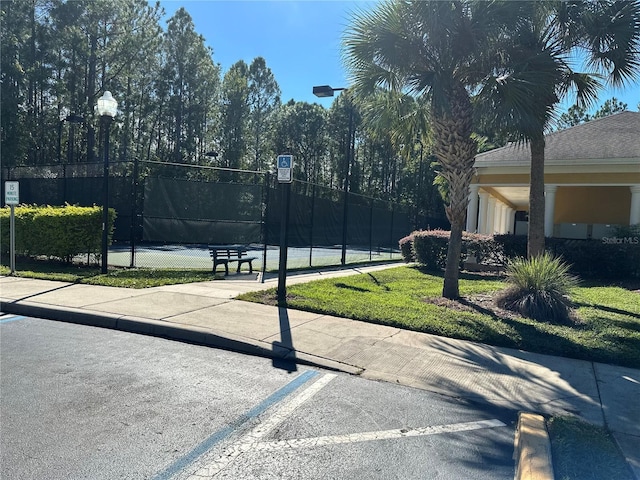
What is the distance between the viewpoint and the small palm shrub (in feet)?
25.3

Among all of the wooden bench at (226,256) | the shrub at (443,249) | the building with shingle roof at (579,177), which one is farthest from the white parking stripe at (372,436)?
the building with shingle roof at (579,177)

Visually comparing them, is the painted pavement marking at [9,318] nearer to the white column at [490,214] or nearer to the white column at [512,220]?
the white column at [490,214]

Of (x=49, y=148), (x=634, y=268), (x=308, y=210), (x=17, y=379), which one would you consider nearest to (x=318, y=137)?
(x=49, y=148)

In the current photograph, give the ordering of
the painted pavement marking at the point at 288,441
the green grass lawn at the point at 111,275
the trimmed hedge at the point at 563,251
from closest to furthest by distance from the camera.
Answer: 1. the painted pavement marking at the point at 288,441
2. the green grass lawn at the point at 111,275
3. the trimmed hedge at the point at 563,251

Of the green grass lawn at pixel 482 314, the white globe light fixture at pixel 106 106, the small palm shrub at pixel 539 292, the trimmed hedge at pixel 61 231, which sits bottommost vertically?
the green grass lawn at pixel 482 314

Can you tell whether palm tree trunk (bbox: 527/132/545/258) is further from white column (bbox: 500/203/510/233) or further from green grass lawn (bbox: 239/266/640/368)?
white column (bbox: 500/203/510/233)

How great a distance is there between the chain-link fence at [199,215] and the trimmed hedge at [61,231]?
0.96 m

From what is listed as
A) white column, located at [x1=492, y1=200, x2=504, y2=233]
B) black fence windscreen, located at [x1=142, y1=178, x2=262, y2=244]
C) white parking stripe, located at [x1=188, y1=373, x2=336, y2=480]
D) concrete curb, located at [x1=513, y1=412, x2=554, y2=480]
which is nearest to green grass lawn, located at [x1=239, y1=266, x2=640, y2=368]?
concrete curb, located at [x1=513, y1=412, x2=554, y2=480]

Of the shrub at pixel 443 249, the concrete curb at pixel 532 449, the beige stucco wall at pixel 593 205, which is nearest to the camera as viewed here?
the concrete curb at pixel 532 449

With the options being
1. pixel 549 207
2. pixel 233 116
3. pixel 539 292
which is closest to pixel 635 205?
pixel 549 207

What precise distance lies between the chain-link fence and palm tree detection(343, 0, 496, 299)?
3.51 m

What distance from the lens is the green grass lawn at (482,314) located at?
6.14 m

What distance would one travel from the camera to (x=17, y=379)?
14.7 ft

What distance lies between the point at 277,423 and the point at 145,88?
40188mm
